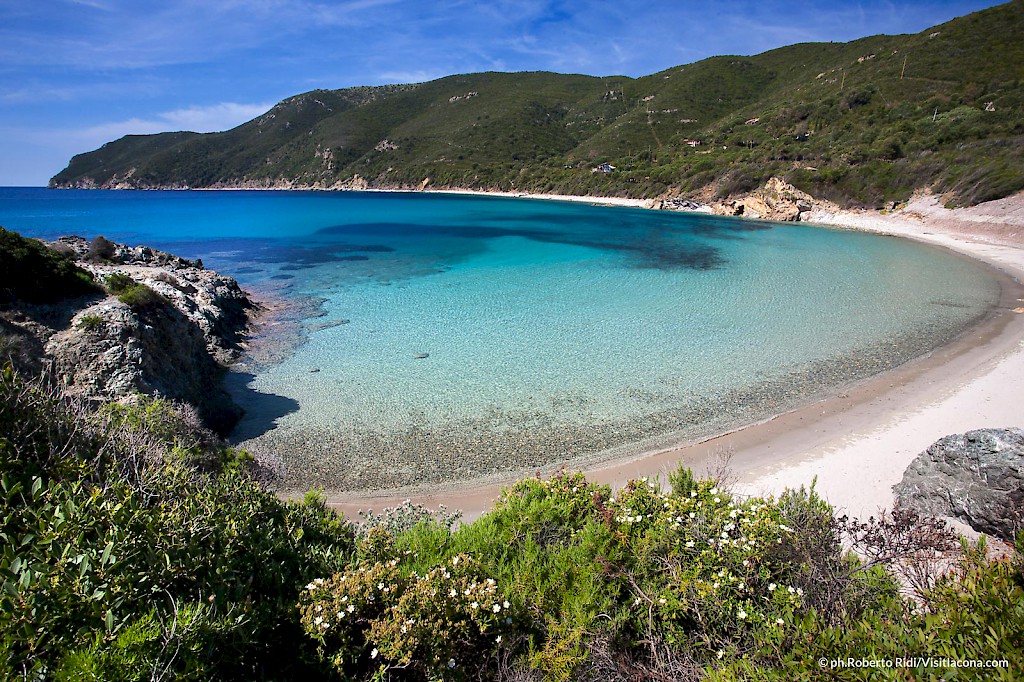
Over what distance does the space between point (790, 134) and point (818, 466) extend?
253ft

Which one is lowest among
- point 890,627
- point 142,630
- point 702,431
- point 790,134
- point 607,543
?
point 702,431

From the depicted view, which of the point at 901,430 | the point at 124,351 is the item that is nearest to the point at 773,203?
the point at 901,430

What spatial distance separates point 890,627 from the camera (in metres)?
2.64

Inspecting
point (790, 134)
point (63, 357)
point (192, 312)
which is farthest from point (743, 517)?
point (790, 134)

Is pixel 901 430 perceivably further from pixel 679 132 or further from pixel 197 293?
pixel 679 132

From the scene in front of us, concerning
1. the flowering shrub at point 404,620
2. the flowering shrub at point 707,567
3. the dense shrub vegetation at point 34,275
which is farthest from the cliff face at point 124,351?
the flowering shrub at point 707,567

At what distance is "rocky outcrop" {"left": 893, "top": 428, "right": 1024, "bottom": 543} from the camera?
5199 mm

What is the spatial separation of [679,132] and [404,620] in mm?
109123

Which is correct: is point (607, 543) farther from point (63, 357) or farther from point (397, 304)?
point (397, 304)

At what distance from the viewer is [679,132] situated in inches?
3804

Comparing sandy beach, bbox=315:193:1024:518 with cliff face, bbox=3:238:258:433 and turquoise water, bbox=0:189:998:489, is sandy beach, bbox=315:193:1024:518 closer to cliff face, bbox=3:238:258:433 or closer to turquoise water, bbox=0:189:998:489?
turquoise water, bbox=0:189:998:489

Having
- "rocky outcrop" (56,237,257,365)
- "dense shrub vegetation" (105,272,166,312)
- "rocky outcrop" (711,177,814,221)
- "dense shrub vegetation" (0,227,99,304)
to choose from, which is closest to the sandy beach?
"dense shrub vegetation" (105,272,166,312)

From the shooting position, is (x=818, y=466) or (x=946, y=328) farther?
(x=946, y=328)

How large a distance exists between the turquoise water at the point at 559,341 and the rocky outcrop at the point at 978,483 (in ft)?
12.1
